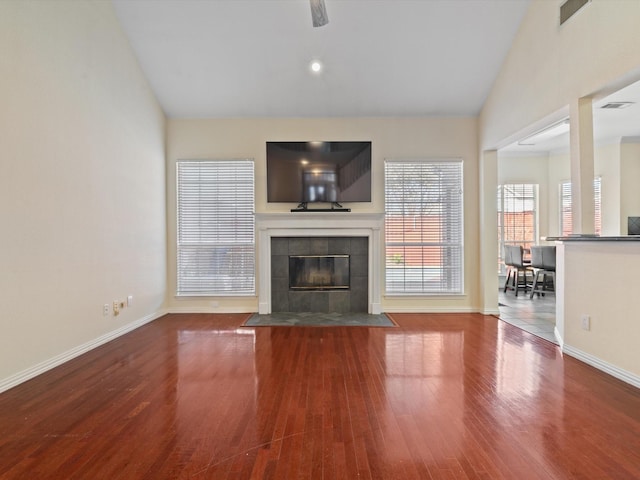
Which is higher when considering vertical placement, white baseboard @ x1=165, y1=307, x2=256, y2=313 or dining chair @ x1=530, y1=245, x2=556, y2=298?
dining chair @ x1=530, y1=245, x2=556, y2=298

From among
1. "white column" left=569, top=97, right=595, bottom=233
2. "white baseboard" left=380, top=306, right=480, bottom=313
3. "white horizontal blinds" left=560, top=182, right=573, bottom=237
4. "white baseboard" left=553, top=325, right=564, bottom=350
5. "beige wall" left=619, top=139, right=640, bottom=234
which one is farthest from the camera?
"white horizontal blinds" left=560, top=182, right=573, bottom=237

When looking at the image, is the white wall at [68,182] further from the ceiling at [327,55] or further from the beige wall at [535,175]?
the beige wall at [535,175]

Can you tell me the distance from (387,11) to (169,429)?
4692 millimetres

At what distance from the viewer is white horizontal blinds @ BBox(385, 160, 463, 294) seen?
532cm

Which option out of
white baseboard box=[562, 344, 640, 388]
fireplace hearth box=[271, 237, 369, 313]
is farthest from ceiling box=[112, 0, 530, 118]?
white baseboard box=[562, 344, 640, 388]

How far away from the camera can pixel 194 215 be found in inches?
211

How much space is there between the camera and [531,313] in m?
5.23

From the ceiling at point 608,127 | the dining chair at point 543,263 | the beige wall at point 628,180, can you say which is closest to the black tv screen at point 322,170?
the ceiling at point 608,127

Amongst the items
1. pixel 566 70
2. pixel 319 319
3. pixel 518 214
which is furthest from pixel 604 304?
pixel 518 214

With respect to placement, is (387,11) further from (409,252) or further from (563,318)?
(563,318)

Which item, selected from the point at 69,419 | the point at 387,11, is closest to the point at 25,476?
the point at 69,419

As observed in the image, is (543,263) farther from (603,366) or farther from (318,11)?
(318,11)

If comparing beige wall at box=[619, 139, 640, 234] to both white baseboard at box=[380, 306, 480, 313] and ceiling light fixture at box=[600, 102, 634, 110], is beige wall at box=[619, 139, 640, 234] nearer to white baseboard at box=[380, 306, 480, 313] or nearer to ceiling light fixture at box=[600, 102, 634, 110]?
ceiling light fixture at box=[600, 102, 634, 110]

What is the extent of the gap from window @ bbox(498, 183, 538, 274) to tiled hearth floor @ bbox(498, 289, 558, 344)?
153 centimetres
